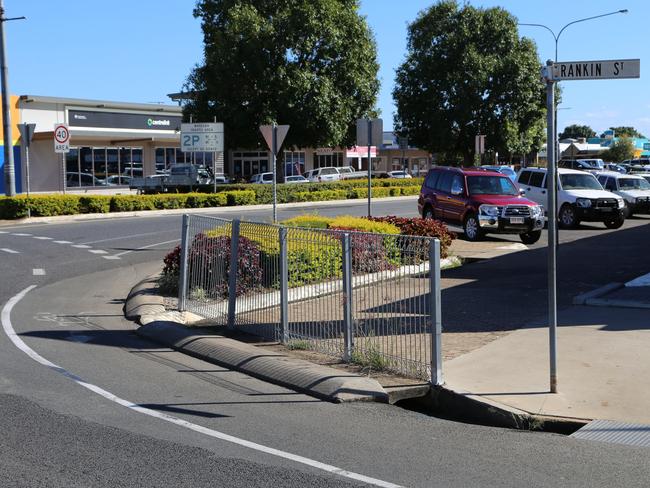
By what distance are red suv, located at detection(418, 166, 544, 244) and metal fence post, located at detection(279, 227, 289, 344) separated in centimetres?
1263

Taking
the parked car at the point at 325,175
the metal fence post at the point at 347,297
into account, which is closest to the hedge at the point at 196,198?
the parked car at the point at 325,175

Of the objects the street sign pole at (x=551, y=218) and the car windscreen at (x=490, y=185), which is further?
the car windscreen at (x=490, y=185)

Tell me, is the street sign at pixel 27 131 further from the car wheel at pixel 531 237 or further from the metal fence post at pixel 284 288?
the metal fence post at pixel 284 288

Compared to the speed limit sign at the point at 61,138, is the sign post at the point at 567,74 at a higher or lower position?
lower

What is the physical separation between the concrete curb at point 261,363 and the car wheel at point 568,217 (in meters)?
17.3

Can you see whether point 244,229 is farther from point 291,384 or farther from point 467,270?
point 467,270

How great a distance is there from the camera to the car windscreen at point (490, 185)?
22188mm

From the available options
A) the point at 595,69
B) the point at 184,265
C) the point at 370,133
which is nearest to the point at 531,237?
the point at 370,133

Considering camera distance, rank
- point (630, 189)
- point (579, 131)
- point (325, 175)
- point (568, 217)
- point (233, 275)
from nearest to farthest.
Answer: point (233, 275)
point (568, 217)
point (630, 189)
point (325, 175)
point (579, 131)

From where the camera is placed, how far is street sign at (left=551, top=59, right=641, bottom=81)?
→ 699 cm

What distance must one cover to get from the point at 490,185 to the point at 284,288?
14003mm

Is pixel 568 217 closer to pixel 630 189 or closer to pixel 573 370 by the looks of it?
pixel 630 189

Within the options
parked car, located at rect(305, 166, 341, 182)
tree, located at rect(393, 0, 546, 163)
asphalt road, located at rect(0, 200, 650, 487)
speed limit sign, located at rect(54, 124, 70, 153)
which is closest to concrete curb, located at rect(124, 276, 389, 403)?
asphalt road, located at rect(0, 200, 650, 487)

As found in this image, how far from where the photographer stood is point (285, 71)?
42688mm
